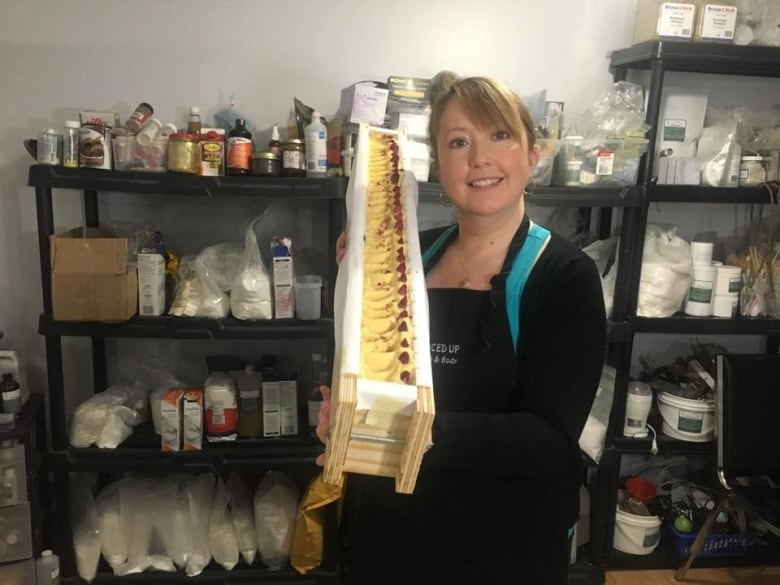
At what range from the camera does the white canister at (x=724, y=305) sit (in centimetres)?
207

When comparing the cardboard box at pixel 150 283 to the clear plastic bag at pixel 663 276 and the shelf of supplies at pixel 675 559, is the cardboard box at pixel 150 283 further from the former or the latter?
the shelf of supplies at pixel 675 559

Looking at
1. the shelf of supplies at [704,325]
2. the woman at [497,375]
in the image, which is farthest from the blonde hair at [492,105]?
the shelf of supplies at [704,325]

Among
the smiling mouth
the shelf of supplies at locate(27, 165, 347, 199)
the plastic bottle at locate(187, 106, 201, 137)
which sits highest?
the plastic bottle at locate(187, 106, 201, 137)

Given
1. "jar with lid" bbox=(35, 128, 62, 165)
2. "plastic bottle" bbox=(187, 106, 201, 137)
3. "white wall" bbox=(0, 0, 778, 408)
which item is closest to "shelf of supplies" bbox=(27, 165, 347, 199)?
"jar with lid" bbox=(35, 128, 62, 165)

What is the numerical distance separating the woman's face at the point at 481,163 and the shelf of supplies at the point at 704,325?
3.94 feet

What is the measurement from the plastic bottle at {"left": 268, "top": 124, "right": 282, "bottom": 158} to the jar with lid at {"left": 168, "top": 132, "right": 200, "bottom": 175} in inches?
8.5

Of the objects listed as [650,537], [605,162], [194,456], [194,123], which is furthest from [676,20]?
[194,456]

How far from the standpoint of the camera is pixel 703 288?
6.77 ft

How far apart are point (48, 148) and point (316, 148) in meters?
0.74

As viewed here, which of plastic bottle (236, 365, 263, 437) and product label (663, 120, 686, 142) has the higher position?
product label (663, 120, 686, 142)

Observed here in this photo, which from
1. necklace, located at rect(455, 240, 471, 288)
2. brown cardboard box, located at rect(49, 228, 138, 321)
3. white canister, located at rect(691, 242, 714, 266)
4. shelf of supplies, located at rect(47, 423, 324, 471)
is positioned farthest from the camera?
white canister, located at rect(691, 242, 714, 266)

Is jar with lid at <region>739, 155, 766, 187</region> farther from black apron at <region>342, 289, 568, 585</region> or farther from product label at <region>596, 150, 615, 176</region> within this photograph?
black apron at <region>342, 289, 568, 585</region>

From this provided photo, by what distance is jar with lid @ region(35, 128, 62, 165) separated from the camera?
1.75 m

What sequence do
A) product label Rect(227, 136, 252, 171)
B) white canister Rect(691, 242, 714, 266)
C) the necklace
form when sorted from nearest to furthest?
the necklace < product label Rect(227, 136, 252, 171) < white canister Rect(691, 242, 714, 266)
